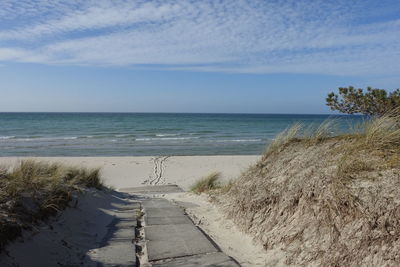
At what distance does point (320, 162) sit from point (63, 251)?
3387mm

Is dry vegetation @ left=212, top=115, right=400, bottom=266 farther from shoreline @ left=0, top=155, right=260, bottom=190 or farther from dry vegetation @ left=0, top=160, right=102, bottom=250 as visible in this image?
shoreline @ left=0, top=155, right=260, bottom=190

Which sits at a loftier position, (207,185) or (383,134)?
(383,134)

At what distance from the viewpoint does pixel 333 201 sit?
12.1 ft

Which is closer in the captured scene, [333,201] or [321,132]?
[333,201]

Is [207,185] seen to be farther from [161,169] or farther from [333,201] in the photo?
[333,201]

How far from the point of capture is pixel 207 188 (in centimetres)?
935

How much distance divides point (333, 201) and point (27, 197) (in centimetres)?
381

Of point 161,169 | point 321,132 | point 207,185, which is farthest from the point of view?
point 161,169

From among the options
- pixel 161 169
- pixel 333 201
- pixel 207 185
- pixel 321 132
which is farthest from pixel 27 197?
pixel 161 169

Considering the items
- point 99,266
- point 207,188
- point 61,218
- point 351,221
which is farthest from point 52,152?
point 351,221

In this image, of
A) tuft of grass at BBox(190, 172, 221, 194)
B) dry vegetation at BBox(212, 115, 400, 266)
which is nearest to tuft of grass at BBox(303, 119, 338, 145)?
dry vegetation at BBox(212, 115, 400, 266)

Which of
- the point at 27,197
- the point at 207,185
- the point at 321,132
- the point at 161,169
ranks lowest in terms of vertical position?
the point at 161,169

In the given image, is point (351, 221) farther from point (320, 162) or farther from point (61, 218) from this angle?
point (61, 218)

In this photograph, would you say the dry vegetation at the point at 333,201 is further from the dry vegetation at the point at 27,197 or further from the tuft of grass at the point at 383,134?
the dry vegetation at the point at 27,197
